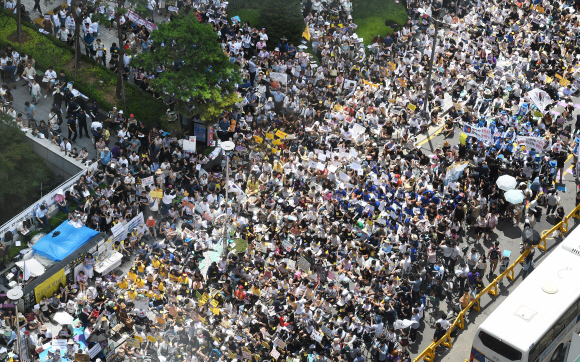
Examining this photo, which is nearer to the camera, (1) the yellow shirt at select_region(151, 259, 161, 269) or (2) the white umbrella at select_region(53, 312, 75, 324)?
(2) the white umbrella at select_region(53, 312, 75, 324)

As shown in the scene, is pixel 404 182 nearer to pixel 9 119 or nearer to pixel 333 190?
pixel 333 190

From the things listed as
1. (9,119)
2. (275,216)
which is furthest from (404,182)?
(9,119)

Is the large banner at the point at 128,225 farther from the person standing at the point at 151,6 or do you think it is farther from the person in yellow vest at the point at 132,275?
the person standing at the point at 151,6

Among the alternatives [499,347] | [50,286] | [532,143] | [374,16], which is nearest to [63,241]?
[50,286]

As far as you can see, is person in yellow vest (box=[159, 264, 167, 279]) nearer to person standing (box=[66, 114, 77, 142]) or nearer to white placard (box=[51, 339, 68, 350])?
white placard (box=[51, 339, 68, 350])

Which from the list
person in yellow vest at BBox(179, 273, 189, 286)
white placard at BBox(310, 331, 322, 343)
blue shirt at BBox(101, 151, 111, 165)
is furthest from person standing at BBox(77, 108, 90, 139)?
white placard at BBox(310, 331, 322, 343)

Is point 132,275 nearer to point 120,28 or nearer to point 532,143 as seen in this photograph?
point 120,28
